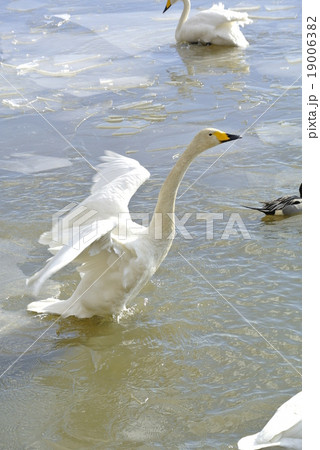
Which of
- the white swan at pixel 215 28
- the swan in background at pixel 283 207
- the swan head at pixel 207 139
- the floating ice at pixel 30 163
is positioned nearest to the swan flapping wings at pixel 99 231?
the swan head at pixel 207 139

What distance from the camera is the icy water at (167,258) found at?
4531mm

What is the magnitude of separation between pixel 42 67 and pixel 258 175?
19.0ft

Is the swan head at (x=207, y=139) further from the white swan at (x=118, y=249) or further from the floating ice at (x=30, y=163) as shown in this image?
the floating ice at (x=30, y=163)

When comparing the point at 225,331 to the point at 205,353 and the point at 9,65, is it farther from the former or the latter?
the point at 9,65

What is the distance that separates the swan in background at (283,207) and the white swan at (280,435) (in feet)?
11.1

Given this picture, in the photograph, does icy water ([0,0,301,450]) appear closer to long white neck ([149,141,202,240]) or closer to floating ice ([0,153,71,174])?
floating ice ([0,153,71,174])

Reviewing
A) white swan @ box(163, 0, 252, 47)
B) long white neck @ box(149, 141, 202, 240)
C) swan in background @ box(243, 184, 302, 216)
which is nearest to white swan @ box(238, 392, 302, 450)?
long white neck @ box(149, 141, 202, 240)

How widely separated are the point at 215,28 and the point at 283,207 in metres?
6.91

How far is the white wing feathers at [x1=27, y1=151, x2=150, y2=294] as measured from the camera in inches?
180

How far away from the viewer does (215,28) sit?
1296 centimetres

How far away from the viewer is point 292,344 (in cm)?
502

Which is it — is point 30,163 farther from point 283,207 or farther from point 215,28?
point 215,28

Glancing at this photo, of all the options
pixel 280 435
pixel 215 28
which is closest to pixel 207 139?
pixel 280 435
